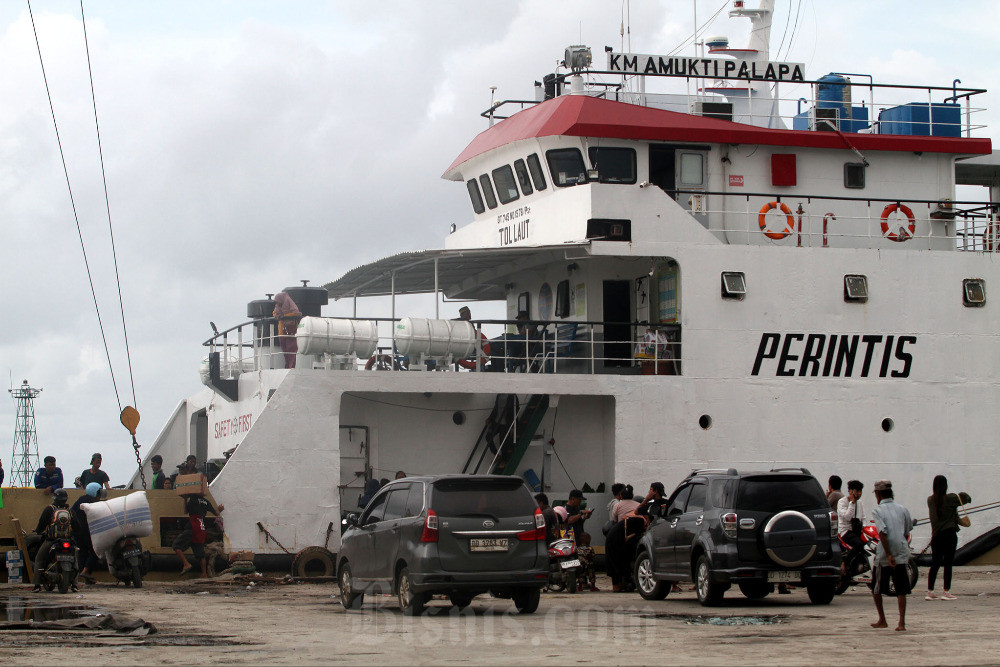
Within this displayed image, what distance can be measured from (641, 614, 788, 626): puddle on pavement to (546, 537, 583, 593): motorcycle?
3.02 metres

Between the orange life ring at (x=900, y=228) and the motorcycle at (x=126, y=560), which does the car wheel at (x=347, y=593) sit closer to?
the motorcycle at (x=126, y=560)

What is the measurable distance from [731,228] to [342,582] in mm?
9750

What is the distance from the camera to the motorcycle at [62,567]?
1552 centimetres

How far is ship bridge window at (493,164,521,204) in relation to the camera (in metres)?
22.3

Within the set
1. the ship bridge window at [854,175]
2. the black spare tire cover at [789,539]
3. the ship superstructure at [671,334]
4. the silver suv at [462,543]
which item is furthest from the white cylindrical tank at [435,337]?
the ship bridge window at [854,175]

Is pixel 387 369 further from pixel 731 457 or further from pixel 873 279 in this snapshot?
pixel 873 279

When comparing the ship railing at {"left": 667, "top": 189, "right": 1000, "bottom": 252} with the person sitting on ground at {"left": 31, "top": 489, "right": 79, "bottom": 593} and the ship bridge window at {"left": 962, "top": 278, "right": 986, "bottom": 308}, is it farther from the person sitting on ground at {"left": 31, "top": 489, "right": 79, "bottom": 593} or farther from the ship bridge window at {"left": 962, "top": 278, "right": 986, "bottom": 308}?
the person sitting on ground at {"left": 31, "top": 489, "right": 79, "bottom": 593}

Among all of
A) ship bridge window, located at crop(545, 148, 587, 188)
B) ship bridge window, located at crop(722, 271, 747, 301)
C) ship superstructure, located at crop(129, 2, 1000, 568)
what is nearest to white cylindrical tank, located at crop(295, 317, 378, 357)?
ship superstructure, located at crop(129, 2, 1000, 568)

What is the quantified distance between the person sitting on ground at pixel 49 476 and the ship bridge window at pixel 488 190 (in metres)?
9.22

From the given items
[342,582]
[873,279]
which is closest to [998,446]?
[873,279]

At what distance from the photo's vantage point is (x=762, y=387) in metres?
19.8

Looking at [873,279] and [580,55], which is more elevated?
[580,55]

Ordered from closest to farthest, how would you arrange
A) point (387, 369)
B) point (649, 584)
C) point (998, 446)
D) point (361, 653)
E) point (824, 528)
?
1. point (361, 653)
2. point (824, 528)
3. point (649, 584)
4. point (387, 369)
5. point (998, 446)

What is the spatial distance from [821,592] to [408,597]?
4666mm
